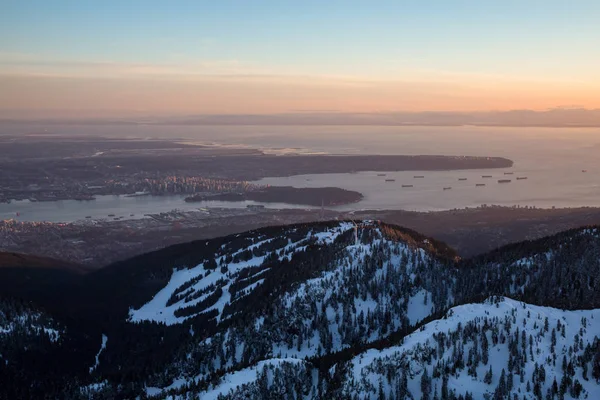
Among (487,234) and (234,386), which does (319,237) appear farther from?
(487,234)

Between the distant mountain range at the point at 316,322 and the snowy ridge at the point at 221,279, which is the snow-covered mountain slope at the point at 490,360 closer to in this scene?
the distant mountain range at the point at 316,322

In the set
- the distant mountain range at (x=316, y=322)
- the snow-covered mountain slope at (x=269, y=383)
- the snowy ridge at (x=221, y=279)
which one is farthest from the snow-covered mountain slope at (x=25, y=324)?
the snow-covered mountain slope at (x=269, y=383)

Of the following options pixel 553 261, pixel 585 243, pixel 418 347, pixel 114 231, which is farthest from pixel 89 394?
pixel 114 231

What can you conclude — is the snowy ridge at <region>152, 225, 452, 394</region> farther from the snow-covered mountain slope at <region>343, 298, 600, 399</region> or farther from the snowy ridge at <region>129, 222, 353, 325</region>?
the snowy ridge at <region>129, 222, 353, 325</region>

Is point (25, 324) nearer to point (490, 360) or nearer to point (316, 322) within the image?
point (316, 322)

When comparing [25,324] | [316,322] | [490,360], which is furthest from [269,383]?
[25,324]

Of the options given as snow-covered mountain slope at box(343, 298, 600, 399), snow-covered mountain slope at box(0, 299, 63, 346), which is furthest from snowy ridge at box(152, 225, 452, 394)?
snow-covered mountain slope at box(0, 299, 63, 346)
